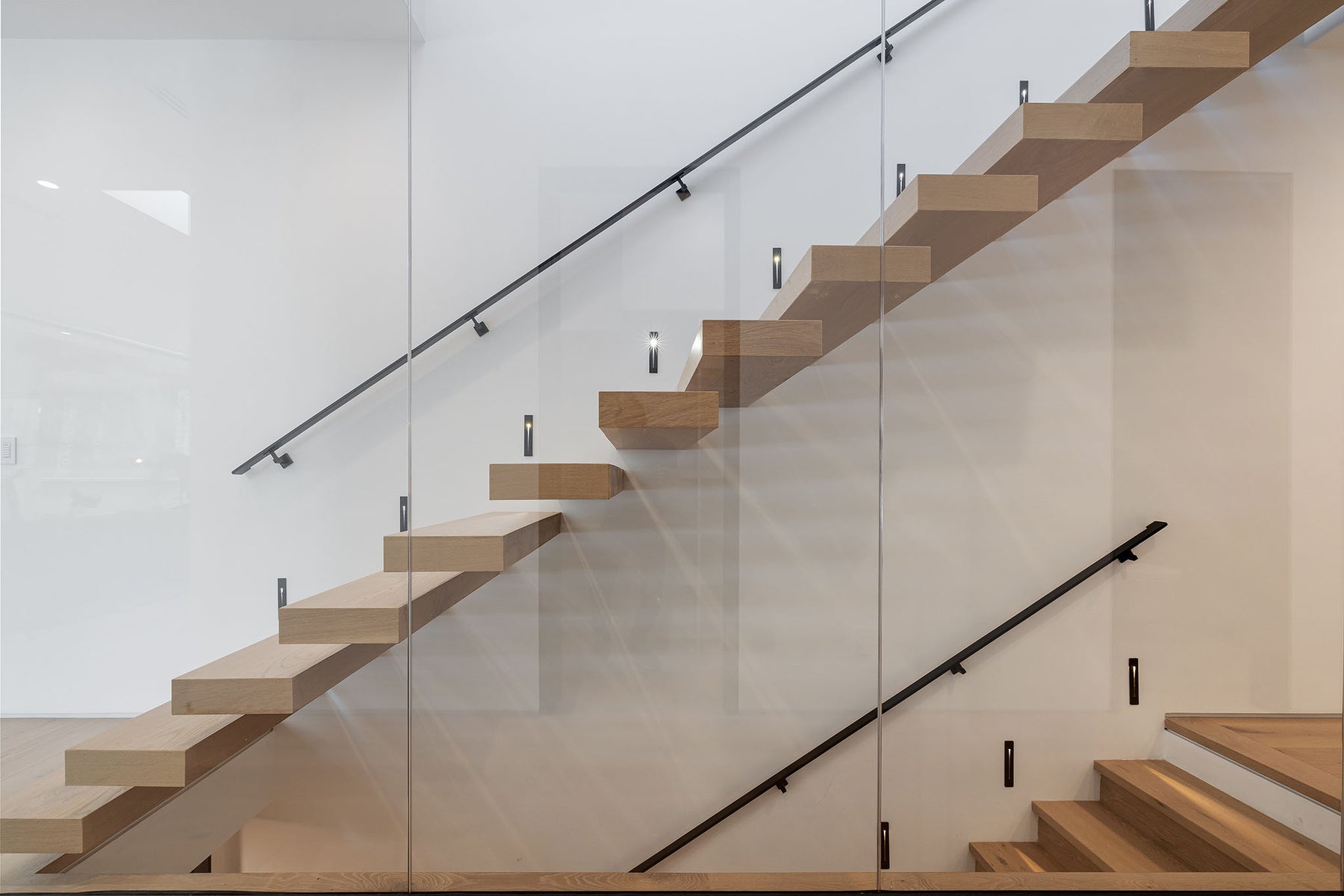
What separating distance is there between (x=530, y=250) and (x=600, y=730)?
1.11 meters

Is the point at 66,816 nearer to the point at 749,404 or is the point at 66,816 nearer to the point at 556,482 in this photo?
the point at 556,482

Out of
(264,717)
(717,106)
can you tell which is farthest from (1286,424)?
(264,717)

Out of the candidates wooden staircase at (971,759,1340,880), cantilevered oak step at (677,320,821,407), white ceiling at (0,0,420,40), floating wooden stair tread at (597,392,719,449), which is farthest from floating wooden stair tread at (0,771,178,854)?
wooden staircase at (971,759,1340,880)

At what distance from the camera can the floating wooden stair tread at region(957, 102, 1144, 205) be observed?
1.49 meters

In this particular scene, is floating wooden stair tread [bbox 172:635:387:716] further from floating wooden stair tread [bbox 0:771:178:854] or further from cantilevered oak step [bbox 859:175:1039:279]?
cantilevered oak step [bbox 859:175:1039:279]

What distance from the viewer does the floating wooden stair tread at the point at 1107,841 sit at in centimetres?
157

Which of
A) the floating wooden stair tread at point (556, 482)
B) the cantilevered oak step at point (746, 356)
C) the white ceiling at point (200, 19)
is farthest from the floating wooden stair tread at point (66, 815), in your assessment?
the white ceiling at point (200, 19)

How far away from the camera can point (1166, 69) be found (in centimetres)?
149

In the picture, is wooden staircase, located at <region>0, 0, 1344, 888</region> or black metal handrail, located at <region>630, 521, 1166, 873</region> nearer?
wooden staircase, located at <region>0, 0, 1344, 888</region>

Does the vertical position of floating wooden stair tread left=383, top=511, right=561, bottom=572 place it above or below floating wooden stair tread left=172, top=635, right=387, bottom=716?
above

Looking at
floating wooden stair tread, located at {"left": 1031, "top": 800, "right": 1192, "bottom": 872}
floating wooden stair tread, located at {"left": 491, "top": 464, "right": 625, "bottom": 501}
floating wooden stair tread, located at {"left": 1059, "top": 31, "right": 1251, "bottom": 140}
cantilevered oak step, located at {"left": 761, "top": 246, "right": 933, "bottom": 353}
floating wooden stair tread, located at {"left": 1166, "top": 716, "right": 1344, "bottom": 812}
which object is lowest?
floating wooden stair tread, located at {"left": 1031, "top": 800, "right": 1192, "bottom": 872}

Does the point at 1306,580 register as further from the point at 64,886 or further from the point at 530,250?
the point at 64,886

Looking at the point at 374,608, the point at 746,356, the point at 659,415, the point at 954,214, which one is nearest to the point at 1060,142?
the point at 954,214

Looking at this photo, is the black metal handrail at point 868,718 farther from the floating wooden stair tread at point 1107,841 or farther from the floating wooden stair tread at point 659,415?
the floating wooden stair tread at point 659,415
